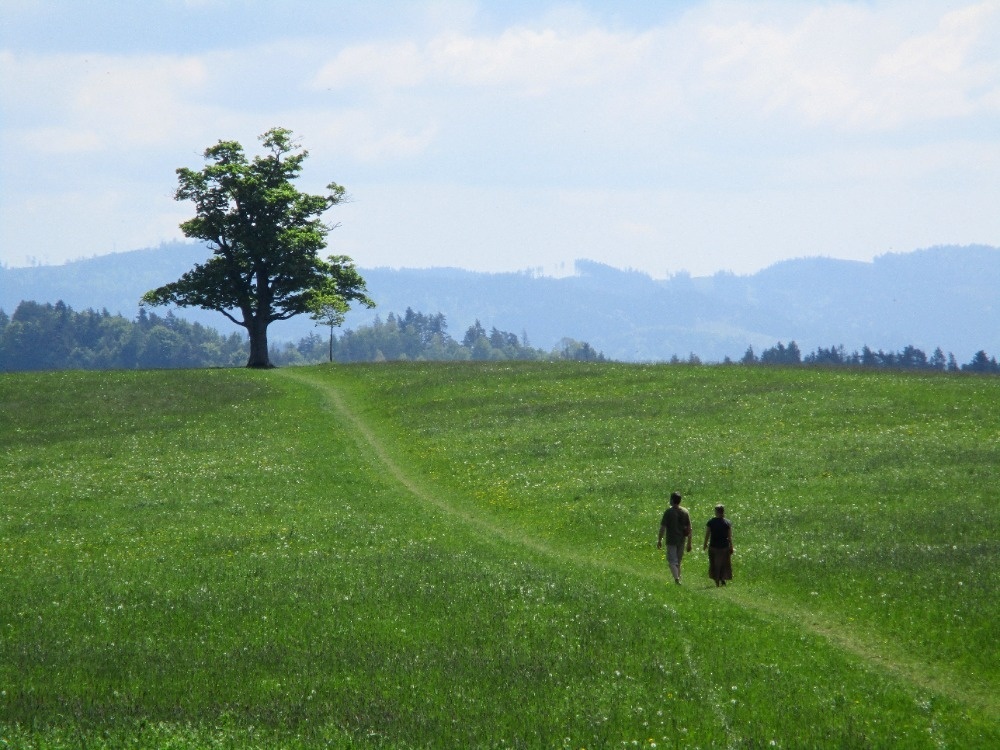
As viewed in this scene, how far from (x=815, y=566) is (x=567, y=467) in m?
18.1

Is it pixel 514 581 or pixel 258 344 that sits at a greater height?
pixel 258 344

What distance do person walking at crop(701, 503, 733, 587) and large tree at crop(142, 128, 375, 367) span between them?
63.9 metres

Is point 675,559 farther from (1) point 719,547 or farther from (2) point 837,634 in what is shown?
(2) point 837,634

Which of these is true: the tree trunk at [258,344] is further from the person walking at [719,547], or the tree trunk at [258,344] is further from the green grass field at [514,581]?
the person walking at [719,547]

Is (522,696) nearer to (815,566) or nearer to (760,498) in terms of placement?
(815,566)

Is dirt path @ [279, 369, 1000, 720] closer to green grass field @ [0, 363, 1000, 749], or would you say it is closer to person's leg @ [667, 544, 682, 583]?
green grass field @ [0, 363, 1000, 749]

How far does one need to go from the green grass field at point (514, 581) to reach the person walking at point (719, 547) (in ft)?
1.71

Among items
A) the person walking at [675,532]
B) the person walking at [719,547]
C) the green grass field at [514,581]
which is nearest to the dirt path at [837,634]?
the green grass field at [514,581]

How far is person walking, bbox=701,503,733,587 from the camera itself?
25.1 m

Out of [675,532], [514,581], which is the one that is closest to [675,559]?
[675,532]

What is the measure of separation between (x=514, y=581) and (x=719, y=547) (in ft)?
17.9

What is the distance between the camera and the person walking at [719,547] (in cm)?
2506

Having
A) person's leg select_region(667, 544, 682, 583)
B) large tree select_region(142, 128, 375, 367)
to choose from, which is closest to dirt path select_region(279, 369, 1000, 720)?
person's leg select_region(667, 544, 682, 583)

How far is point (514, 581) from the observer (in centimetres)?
2448
